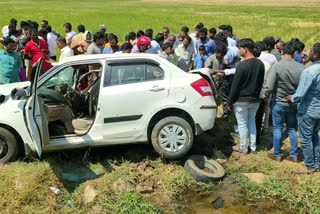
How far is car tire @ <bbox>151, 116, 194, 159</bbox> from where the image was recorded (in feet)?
19.2

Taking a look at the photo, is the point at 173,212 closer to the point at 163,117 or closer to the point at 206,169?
the point at 206,169

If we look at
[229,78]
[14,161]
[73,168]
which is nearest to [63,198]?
[73,168]

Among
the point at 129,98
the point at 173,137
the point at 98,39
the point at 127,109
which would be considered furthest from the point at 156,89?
the point at 98,39

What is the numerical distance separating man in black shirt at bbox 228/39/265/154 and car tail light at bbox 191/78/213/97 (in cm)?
52

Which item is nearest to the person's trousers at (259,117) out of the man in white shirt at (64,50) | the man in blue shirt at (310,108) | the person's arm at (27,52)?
the man in blue shirt at (310,108)

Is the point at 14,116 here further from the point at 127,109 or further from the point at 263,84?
the point at 263,84

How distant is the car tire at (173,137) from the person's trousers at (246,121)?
1.15 meters

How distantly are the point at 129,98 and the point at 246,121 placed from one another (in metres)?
2.33

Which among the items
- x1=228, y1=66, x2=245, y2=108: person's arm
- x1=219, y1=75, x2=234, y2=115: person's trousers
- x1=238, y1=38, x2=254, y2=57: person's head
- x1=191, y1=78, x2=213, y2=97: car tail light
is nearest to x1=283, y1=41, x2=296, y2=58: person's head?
x1=238, y1=38, x2=254, y2=57: person's head

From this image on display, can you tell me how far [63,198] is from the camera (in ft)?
16.9

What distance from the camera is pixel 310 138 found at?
5.72 metres

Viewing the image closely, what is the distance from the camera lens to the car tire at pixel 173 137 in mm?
5840

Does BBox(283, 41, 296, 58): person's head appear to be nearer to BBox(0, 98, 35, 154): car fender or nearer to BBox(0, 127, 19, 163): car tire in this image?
BBox(0, 98, 35, 154): car fender

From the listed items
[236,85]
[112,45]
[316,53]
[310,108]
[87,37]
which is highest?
[316,53]
